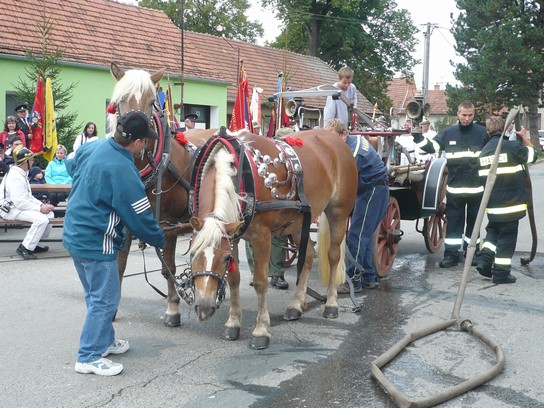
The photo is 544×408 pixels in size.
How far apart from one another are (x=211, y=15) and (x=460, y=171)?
111ft

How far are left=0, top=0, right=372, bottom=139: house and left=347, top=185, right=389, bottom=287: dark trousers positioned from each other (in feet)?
32.3

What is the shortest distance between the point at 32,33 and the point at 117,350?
13760 millimetres

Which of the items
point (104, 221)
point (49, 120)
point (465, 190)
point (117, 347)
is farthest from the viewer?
point (49, 120)

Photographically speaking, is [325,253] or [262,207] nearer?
[262,207]

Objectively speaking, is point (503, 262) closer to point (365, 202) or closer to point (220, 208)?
point (365, 202)

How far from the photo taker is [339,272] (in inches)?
252

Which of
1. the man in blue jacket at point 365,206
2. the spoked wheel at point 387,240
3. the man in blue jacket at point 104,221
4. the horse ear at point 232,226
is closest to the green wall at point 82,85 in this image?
the spoked wheel at point 387,240

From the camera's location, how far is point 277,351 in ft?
16.1

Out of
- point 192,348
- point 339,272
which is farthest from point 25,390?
point 339,272

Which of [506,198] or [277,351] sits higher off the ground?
[506,198]

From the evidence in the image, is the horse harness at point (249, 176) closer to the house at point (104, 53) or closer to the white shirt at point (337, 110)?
the white shirt at point (337, 110)

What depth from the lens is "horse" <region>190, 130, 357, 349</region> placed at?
4.35 m

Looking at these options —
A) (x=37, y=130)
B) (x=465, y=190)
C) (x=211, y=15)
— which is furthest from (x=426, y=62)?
(x=465, y=190)

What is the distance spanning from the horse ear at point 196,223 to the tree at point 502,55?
31849 mm
